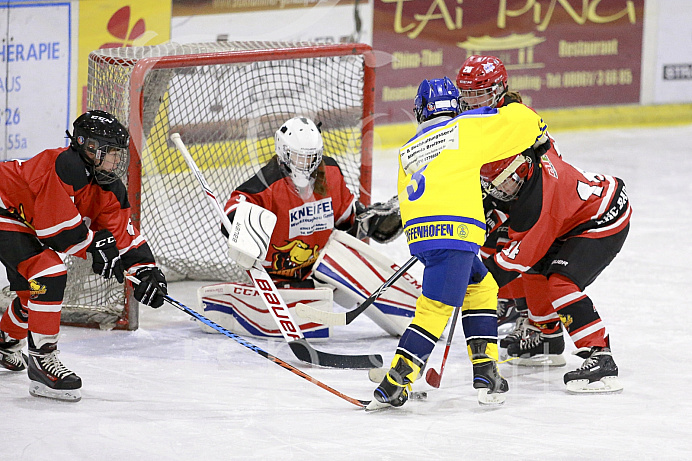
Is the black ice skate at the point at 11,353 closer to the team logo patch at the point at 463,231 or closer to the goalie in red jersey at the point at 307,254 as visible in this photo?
the goalie in red jersey at the point at 307,254

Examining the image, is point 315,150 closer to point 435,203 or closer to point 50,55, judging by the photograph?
point 435,203

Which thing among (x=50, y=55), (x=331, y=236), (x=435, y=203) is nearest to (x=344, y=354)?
(x=331, y=236)

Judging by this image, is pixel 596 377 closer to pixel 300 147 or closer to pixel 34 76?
pixel 300 147

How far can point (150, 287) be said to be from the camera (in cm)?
357

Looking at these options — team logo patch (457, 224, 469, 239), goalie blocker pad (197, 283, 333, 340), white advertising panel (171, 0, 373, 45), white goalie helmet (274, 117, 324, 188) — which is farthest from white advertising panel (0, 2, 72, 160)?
team logo patch (457, 224, 469, 239)

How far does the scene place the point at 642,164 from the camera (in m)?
7.75

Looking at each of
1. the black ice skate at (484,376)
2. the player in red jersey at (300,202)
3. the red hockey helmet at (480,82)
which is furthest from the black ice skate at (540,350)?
the red hockey helmet at (480,82)

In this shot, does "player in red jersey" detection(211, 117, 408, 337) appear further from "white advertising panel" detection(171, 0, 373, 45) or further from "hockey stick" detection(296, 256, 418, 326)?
"white advertising panel" detection(171, 0, 373, 45)

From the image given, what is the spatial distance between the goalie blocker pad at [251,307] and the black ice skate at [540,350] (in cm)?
76

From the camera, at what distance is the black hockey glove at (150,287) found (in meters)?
3.57

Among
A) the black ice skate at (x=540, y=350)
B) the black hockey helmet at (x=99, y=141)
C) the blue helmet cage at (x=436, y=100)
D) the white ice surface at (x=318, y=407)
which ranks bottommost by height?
the white ice surface at (x=318, y=407)

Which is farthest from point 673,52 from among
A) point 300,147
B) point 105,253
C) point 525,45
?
point 105,253

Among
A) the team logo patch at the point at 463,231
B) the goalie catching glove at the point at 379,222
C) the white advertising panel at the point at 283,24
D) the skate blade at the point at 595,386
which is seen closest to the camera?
the team logo patch at the point at 463,231

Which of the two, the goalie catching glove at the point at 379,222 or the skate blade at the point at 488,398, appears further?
the goalie catching glove at the point at 379,222
